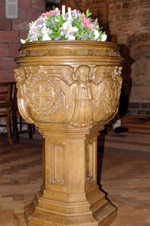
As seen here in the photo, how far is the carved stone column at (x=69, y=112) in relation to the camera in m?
1.82

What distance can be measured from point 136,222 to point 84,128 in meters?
0.78

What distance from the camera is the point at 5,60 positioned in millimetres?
5473

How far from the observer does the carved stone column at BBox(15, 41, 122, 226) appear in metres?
1.82

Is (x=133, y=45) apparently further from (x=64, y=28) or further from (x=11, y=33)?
(x=64, y=28)

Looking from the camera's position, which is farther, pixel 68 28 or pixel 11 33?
pixel 11 33

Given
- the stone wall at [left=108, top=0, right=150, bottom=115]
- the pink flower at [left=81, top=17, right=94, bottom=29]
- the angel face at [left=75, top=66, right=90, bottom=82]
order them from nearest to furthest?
the angel face at [left=75, top=66, right=90, bottom=82] < the pink flower at [left=81, top=17, right=94, bottom=29] < the stone wall at [left=108, top=0, right=150, bottom=115]

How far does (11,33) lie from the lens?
17.8 ft

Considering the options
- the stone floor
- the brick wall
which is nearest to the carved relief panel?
the stone floor

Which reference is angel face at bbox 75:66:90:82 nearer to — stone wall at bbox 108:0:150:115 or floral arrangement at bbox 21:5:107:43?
floral arrangement at bbox 21:5:107:43

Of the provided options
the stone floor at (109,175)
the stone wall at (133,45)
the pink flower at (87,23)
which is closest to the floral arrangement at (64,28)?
the pink flower at (87,23)

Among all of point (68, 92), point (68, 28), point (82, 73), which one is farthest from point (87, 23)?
point (68, 92)

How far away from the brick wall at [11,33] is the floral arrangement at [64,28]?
3599 mm

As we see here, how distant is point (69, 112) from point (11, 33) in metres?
3.97

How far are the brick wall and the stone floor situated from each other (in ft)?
3.94
